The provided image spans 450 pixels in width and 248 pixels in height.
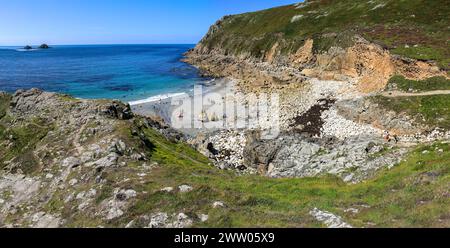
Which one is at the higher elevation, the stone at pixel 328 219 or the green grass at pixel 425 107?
the green grass at pixel 425 107

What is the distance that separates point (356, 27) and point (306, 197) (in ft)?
214

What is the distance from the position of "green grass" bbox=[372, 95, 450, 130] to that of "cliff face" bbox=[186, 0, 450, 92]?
282 inches

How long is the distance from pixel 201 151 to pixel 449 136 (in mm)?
23652

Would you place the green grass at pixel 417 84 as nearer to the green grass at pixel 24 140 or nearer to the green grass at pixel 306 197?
the green grass at pixel 306 197

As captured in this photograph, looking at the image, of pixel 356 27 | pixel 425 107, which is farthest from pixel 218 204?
pixel 356 27

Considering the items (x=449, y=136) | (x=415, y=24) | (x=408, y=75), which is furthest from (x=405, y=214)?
(x=415, y=24)

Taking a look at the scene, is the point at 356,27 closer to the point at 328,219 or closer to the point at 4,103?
the point at 328,219

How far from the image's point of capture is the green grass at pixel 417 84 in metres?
39.7

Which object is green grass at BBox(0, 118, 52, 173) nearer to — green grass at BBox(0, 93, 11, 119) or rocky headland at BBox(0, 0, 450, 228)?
rocky headland at BBox(0, 0, 450, 228)

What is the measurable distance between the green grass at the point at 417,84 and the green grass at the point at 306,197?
19.6 meters

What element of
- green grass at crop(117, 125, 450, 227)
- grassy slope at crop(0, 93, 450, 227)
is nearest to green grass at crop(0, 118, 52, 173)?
grassy slope at crop(0, 93, 450, 227)

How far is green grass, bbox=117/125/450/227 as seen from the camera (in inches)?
620

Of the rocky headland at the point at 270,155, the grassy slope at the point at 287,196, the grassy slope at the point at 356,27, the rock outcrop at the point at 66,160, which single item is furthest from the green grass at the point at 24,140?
the grassy slope at the point at 356,27
